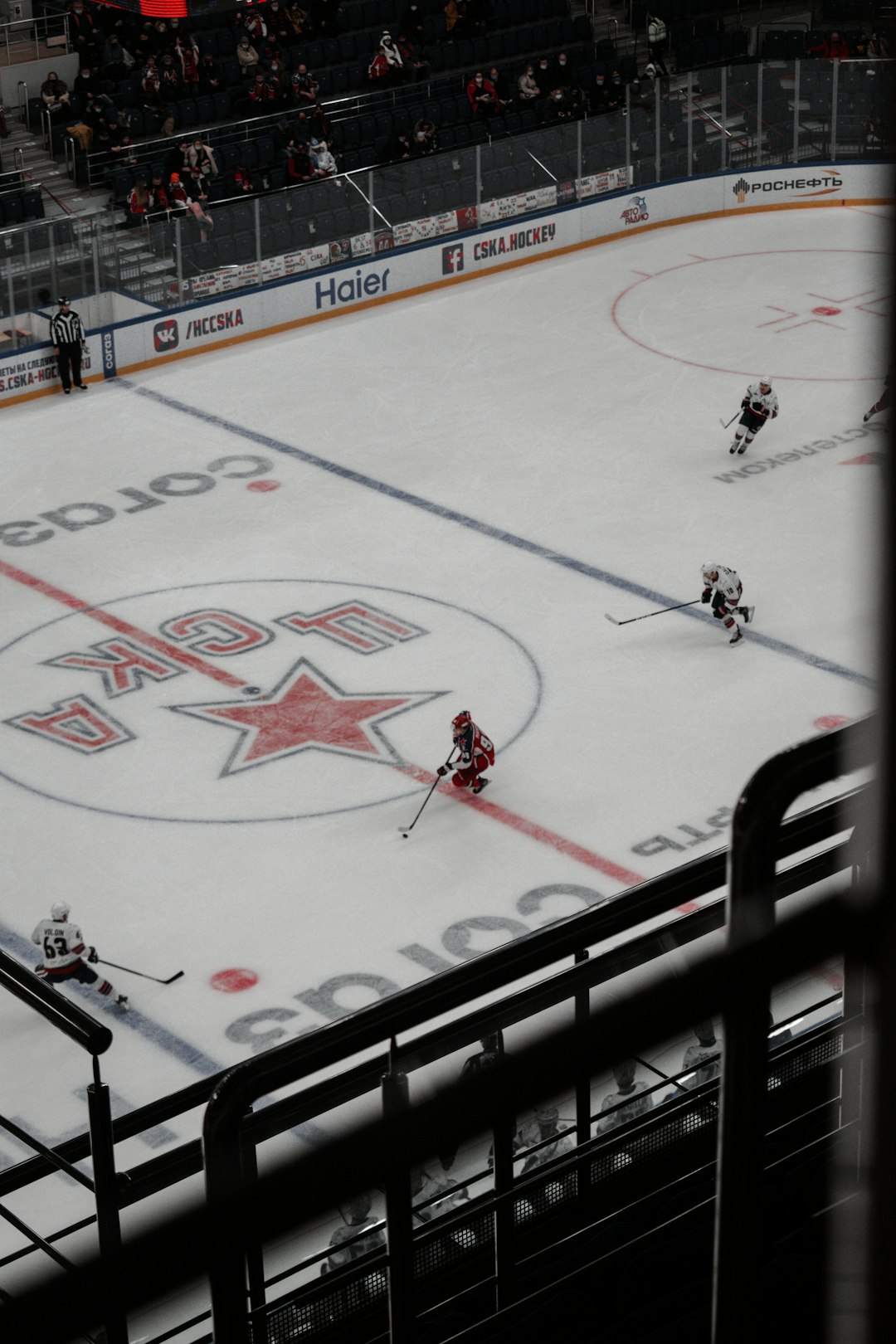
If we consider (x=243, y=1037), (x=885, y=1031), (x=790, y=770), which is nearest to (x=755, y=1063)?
(x=790, y=770)

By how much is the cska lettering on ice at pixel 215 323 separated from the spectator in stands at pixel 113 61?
5.26 m

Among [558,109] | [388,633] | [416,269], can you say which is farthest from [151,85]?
[388,633]

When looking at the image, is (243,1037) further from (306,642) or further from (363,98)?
(363,98)

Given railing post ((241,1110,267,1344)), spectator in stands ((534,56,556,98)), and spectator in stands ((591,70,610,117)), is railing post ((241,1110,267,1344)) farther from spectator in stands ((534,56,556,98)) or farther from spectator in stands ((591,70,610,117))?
spectator in stands ((534,56,556,98))

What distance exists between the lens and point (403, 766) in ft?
40.6

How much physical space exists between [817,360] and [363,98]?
874 cm

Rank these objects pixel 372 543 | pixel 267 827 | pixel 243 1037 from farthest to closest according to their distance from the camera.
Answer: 1. pixel 372 543
2. pixel 267 827
3. pixel 243 1037

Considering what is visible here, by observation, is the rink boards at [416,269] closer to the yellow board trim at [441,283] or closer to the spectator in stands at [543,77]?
the yellow board trim at [441,283]

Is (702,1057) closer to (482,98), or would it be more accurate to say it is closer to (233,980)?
(233,980)

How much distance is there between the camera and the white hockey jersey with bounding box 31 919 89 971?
376 inches

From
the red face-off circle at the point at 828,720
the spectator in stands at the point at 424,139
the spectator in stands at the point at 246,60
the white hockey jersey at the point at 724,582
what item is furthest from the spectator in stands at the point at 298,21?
the red face-off circle at the point at 828,720

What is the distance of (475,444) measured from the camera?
1830cm

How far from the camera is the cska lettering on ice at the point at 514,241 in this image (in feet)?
76.7

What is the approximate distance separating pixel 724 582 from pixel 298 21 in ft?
53.4
